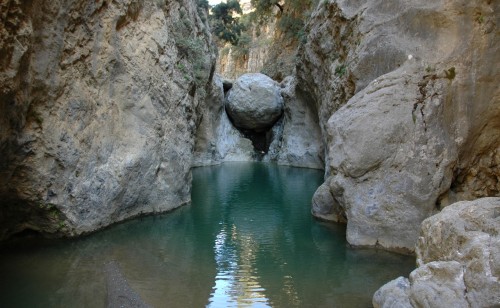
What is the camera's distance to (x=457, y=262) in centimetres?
490

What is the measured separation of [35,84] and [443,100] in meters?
8.74

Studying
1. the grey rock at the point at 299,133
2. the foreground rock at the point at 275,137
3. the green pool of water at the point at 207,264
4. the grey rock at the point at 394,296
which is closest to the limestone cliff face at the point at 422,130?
the green pool of water at the point at 207,264

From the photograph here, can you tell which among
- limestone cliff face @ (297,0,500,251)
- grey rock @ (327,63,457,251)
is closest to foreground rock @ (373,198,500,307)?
grey rock @ (327,63,457,251)

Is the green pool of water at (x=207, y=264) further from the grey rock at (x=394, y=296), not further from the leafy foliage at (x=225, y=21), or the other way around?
the leafy foliage at (x=225, y=21)

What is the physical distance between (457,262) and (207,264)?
5.10m

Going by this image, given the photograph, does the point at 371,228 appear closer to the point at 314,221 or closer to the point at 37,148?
the point at 314,221

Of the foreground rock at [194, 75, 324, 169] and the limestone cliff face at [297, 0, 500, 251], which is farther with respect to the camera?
the foreground rock at [194, 75, 324, 169]

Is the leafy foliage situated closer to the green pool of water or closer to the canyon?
the canyon

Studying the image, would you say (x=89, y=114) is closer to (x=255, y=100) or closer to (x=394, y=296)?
(x=394, y=296)

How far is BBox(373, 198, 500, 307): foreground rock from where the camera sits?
4.41 m

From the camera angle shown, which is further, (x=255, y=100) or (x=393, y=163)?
(x=255, y=100)

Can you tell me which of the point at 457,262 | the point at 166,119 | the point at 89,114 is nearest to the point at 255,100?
the point at 166,119

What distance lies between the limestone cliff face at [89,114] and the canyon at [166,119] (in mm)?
35

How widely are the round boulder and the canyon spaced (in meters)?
17.5
